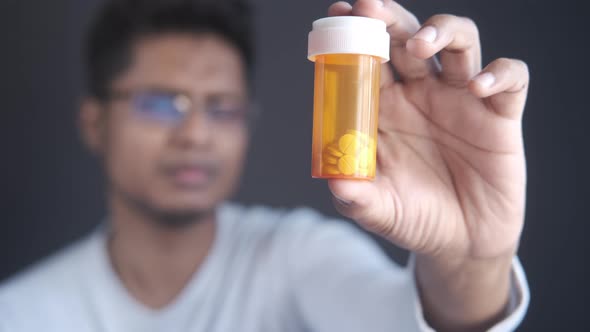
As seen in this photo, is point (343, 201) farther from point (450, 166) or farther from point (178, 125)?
point (178, 125)

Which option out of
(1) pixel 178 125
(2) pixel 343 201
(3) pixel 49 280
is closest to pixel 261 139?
(1) pixel 178 125

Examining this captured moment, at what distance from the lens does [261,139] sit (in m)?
2.54

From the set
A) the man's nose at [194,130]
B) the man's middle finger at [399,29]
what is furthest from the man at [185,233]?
the man's middle finger at [399,29]

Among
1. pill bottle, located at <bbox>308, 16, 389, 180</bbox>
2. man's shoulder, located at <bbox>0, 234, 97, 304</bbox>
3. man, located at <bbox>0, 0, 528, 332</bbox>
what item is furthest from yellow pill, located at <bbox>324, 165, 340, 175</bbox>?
man's shoulder, located at <bbox>0, 234, 97, 304</bbox>

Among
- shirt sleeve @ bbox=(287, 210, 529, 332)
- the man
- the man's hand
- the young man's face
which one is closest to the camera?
the man's hand

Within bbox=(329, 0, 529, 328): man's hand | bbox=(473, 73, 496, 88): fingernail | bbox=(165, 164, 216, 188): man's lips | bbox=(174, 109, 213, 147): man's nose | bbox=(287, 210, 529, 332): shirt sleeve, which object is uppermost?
bbox=(473, 73, 496, 88): fingernail

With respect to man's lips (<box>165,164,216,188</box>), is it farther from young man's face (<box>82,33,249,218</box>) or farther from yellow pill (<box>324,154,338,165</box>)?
yellow pill (<box>324,154,338,165</box>)

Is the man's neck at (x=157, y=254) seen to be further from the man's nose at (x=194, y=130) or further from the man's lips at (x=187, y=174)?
the man's nose at (x=194, y=130)

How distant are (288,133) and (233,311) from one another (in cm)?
89

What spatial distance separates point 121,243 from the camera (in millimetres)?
2064

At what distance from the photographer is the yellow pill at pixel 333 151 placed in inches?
34.5

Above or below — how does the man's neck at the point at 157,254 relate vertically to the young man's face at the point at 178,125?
below

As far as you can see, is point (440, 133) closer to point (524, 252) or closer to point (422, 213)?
point (422, 213)

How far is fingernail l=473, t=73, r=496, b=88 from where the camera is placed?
888mm
